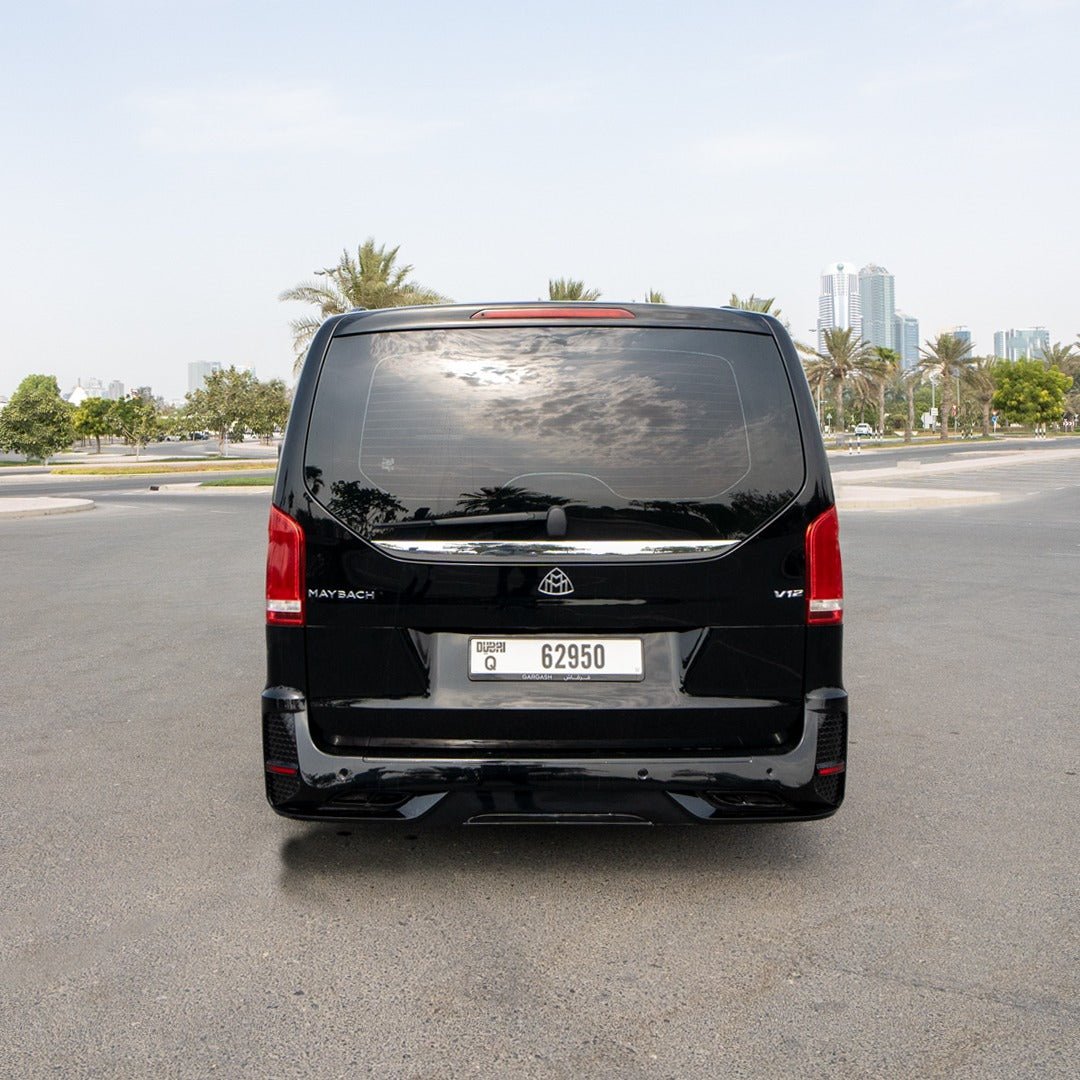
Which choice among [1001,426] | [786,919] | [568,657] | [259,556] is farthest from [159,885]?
[1001,426]

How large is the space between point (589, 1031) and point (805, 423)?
191 cm

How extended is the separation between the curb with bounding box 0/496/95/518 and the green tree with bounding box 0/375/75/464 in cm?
2961

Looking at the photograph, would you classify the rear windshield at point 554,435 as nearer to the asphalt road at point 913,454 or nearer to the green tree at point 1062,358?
Result: the asphalt road at point 913,454

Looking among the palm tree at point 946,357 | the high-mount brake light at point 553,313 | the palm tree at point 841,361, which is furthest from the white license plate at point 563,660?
the palm tree at point 946,357

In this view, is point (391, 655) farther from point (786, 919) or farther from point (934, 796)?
point (934, 796)

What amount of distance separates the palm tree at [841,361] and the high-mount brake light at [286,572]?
2916 inches

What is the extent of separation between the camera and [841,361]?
76.6 meters

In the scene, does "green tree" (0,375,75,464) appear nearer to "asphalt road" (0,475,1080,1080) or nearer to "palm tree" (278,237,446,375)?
"palm tree" (278,237,446,375)

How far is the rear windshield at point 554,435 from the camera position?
12.1 feet

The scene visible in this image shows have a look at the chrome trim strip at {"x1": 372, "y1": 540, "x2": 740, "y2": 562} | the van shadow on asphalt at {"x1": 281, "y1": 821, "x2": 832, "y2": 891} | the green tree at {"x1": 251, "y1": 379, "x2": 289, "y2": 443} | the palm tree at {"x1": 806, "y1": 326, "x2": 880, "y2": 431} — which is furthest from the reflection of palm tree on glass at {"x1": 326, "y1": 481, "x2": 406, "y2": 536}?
the palm tree at {"x1": 806, "y1": 326, "x2": 880, "y2": 431}

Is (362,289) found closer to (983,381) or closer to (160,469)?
(160,469)

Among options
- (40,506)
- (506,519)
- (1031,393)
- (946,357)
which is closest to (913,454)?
(946,357)

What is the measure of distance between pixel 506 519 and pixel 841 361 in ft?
249

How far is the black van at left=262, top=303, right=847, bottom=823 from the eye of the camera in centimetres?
371
